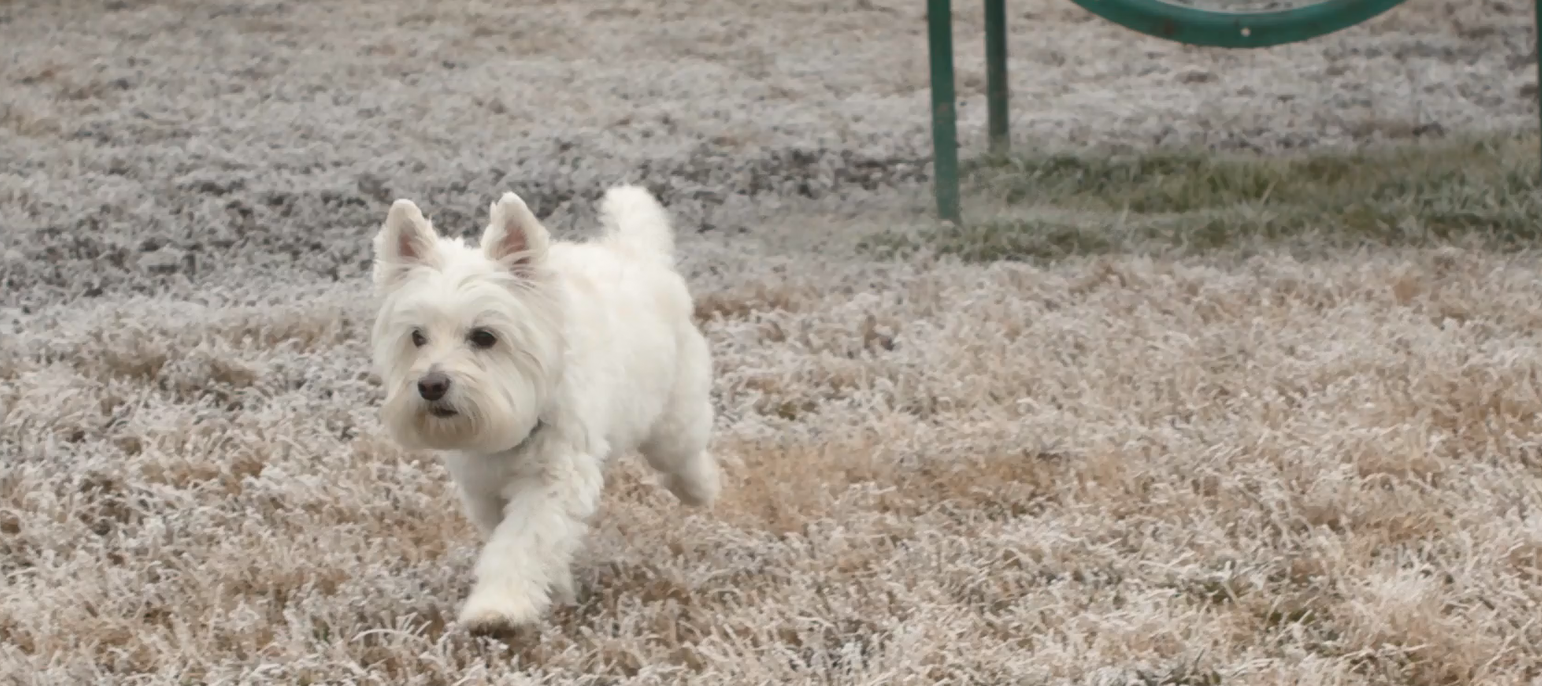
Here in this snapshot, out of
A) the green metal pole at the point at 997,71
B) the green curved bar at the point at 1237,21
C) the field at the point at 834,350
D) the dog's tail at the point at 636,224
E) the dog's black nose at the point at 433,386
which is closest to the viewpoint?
the dog's black nose at the point at 433,386

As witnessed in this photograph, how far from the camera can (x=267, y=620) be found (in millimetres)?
2371

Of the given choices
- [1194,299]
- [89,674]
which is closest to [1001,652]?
[89,674]

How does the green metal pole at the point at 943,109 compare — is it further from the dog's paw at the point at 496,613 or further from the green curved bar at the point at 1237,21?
the dog's paw at the point at 496,613

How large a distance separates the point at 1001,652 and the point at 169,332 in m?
2.76

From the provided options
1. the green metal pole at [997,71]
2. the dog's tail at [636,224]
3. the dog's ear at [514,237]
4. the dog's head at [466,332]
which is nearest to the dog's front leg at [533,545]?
the dog's head at [466,332]

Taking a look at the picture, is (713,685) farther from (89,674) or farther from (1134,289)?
(1134,289)

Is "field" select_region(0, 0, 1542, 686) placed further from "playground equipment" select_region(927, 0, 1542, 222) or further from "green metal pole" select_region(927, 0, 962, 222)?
"playground equipment" select_region(927, 0, 1542, 222)

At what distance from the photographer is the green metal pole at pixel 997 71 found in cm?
527

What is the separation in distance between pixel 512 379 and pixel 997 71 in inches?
142

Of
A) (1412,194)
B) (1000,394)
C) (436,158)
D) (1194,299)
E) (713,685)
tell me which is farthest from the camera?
(436,158)

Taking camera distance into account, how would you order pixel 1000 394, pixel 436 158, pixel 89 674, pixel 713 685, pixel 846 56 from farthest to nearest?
pixel 846 56
pixel 436 158
pixel 1000 394
pixel 89 674
pixel 713 685

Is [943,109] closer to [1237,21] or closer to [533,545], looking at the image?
[1237,21]

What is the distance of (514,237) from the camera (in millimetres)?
2270

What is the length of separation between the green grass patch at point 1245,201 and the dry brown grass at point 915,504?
1.11ft
